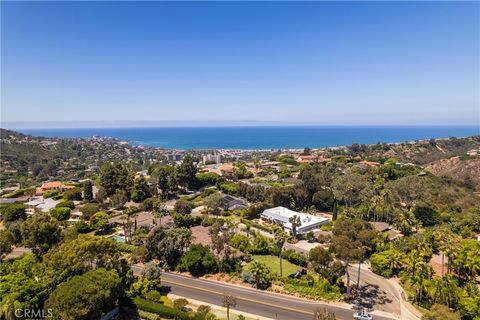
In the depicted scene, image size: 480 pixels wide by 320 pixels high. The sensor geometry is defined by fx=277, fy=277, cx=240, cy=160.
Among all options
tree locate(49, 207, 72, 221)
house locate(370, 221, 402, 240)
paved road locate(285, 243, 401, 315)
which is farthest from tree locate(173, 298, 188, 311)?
tree locate(49, 207, 72, 221)

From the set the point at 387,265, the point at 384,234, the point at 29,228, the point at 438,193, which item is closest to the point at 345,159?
the point at 438,193

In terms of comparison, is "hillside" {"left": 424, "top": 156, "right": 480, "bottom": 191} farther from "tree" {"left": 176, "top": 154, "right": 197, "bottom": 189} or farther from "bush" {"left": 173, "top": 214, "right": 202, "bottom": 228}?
"tree" {"left": 176, "top": 154, "right": 197, "bottom": 189}

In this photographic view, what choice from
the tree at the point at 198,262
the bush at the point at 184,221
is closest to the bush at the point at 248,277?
the tree at the point at 198,262

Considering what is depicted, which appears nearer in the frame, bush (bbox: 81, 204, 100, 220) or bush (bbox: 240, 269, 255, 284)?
bush (bbox: 240, 269, 255, 284)

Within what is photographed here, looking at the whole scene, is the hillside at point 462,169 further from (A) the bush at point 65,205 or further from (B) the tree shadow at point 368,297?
(A) the bush at point 65,205

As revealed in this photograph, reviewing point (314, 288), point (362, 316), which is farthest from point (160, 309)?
point (362, 316)

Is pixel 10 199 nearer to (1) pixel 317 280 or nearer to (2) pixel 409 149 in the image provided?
(1) pixel 317 280
